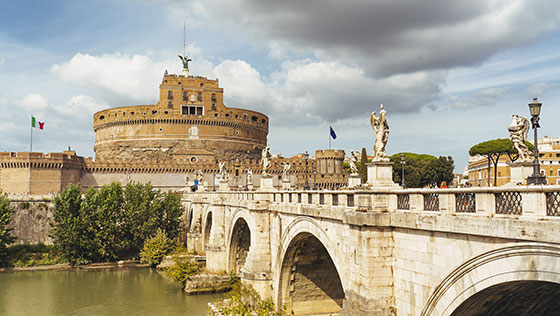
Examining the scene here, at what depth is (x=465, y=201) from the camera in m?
8.01

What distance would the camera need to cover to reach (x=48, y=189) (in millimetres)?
56750

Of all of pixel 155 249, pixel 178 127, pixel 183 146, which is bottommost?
pixel 155 249

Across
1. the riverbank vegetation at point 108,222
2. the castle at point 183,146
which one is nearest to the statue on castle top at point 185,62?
the castle at point 183,146

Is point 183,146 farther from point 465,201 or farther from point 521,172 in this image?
point 465,201

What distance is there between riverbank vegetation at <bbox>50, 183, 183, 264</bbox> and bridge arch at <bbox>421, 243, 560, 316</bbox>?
33663 mm

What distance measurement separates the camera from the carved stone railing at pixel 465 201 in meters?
6.39

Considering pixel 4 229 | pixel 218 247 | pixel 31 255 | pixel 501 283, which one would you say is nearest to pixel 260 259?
pixel 218 247

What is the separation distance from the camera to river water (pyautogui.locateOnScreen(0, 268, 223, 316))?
83.5ft

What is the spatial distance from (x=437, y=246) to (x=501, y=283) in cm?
158

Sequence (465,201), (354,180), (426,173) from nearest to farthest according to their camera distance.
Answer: (465,201), (354,180), (426,173)

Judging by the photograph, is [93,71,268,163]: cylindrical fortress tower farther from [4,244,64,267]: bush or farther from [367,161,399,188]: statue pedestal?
[367,161,399,188]: statue pedestal

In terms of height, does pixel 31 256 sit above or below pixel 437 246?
below

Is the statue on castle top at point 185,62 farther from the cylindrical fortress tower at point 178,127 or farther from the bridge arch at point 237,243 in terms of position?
the bridge arch at point 237,243

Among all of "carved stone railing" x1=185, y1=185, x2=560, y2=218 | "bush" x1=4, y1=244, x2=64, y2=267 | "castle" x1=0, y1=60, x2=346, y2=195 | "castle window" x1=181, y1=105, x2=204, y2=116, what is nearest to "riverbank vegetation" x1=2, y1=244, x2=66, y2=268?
"bush" x1=4, y1=244, x2=64, y2=267
